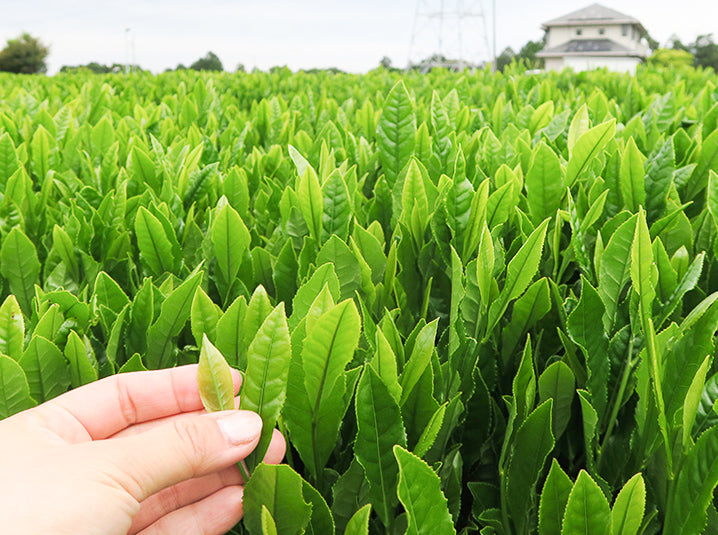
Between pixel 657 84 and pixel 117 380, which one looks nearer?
pixel 117 380

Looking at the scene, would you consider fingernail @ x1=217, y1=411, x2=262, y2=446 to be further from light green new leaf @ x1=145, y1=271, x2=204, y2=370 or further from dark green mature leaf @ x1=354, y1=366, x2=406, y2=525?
light green new leaf @ x1=145, y1=271, x2=204, y2=370

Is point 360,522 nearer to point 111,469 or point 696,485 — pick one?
point 111,469

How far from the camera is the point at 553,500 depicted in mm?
1045

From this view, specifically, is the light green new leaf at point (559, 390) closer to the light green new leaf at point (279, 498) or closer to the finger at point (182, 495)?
the light green new leaf at point (279, 498)

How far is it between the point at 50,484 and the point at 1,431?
6.7 inches

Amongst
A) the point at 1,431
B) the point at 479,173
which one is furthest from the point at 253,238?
the point at 1,431

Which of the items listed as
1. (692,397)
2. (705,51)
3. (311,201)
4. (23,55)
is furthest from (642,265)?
(705,51)

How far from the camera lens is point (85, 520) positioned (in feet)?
3.45

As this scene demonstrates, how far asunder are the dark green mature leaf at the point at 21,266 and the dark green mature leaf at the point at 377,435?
1226 millimetres

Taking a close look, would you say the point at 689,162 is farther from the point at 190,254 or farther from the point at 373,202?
the point at 190,254

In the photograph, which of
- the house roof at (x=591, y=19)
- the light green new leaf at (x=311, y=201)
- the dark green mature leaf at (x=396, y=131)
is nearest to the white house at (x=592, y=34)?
the house roof at (x=591, y=19)

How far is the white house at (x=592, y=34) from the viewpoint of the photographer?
84.5m

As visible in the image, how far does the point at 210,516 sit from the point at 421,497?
0.44m

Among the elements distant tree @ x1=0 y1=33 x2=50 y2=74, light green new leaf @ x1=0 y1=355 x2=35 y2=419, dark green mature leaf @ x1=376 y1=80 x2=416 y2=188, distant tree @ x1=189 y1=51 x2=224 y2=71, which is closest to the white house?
distant tree @ x1=189 y1=51 x2=224 y2=71
